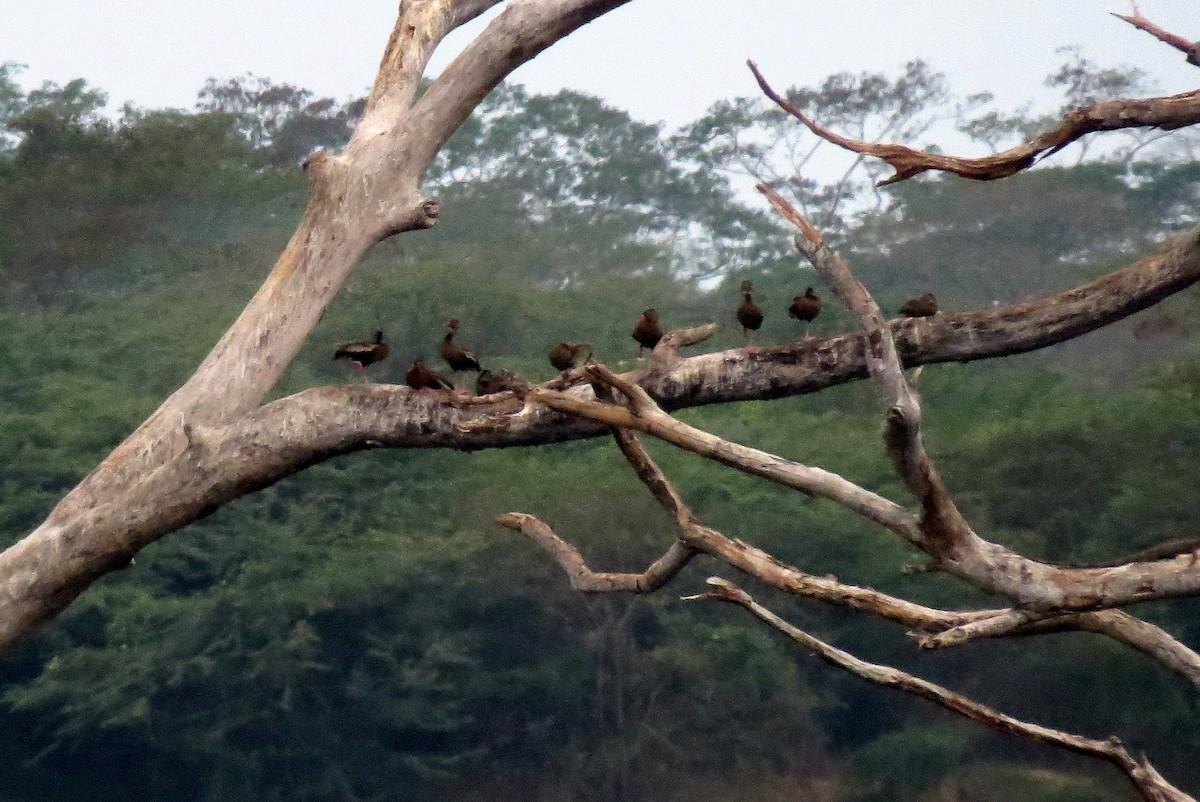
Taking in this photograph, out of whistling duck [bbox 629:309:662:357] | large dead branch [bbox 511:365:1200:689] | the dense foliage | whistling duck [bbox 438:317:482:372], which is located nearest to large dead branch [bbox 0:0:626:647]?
large dead branch [bbox 511:365:1200:689]

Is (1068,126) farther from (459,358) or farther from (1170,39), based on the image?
(459,358)

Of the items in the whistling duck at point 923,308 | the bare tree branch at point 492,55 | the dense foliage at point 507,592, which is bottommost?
the dense foliage at point 507,592

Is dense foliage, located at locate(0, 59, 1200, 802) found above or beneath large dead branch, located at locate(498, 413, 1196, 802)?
beneath

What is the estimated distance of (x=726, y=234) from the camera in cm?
2902

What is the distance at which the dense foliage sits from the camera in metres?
19.1

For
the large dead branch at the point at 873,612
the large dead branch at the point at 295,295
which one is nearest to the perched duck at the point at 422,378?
the large dead branch at the point at 295,295

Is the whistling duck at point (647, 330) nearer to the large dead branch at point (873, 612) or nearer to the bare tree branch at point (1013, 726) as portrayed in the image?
the large dead branch at point (873, 612)

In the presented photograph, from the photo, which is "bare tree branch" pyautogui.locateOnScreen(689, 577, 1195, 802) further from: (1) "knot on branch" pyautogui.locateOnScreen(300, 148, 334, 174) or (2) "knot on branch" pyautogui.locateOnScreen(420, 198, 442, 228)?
(1) "knot on branch" pyautogui.locateOnScreen(300, 148, 334, 174)

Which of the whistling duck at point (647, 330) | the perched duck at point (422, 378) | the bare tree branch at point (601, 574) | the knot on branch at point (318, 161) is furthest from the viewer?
the whistling duck at point (647, 330)

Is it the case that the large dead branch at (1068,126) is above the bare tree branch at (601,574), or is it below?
above

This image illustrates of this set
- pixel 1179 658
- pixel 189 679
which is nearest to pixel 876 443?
pixel 189 679

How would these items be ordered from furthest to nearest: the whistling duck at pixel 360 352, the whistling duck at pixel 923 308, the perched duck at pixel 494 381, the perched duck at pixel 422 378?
the whistling duck at pixel 923 308 → the whistling duck at pixel 360 352 → the perched duck at pixel 422 378 → the perched duck at pixel 494 381

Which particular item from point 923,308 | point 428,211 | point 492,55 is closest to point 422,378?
point 428,211

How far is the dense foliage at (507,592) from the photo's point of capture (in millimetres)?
19078
